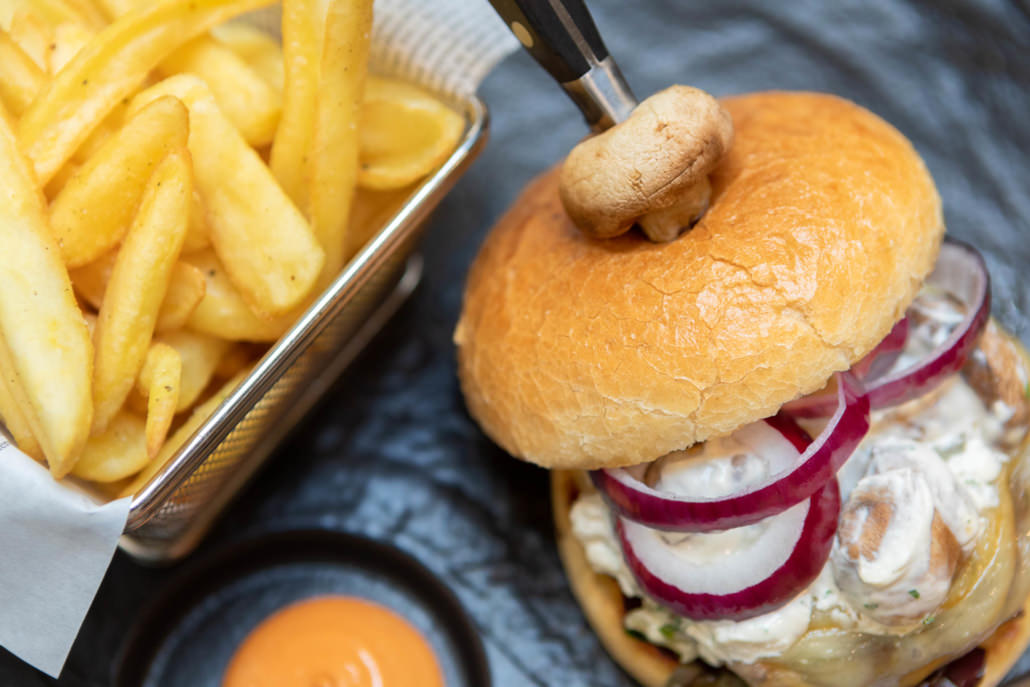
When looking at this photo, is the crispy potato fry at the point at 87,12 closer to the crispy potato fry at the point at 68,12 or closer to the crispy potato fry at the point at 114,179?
the crispy potato fry at the point at 68,12

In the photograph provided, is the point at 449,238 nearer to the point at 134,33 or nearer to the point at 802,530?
the point at 134,33

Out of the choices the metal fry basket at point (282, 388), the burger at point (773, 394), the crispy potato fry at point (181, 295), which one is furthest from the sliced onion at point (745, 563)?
the crispy potato fry at point (181, 295)

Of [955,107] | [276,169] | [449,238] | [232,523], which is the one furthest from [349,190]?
[955,107]

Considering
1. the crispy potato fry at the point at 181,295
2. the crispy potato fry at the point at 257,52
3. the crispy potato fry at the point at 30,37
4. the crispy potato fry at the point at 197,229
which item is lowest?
the crispy potato fry at the point at 181,295

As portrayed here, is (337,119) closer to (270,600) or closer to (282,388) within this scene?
(282,388)

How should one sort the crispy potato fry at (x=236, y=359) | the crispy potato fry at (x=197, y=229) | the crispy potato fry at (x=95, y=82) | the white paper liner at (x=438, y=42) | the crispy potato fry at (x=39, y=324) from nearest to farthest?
the crispy potato fry at (x=39, y=324) < the crispy potato fry at (x=95, y=82) < the crispy potato fry at (x=197, y=229) < the crispy potato fry at (x=236, y=359) < the white paper liner at (x=438, y=42)

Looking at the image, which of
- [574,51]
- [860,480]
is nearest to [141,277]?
[574,51]

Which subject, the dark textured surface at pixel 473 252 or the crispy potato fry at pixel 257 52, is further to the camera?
the dark textured surface at pixel 473 252
